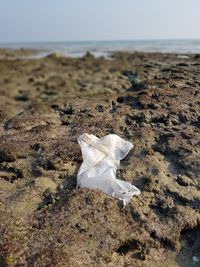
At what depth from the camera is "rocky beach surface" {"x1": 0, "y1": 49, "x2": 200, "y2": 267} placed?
408cm

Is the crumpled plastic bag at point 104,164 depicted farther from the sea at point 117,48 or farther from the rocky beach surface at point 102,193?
the sea at point 117,48

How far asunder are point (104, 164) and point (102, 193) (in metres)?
0.63

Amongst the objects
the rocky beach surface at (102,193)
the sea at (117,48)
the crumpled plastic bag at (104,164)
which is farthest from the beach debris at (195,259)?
the sea at (117,48)

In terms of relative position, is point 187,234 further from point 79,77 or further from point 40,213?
point 79,77

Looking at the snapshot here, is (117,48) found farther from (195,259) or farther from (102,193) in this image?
(195,259)

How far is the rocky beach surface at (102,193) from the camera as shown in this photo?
4.08 m

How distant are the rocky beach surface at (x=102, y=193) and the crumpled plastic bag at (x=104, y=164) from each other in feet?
0.36

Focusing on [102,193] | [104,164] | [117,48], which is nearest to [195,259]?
[102,193]

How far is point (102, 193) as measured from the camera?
15.2ft

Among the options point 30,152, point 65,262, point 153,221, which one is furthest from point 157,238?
point 30,152

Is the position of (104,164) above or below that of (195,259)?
above

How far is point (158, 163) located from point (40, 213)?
65.5 inches

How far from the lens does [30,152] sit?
563 centimetres

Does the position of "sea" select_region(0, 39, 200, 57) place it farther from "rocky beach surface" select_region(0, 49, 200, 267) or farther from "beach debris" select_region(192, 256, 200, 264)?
"beach debris" select_region(192, 256, 200, 264)
